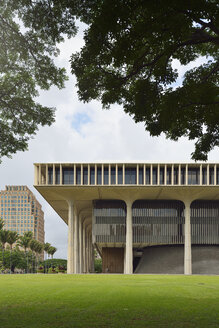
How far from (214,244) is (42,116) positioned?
5057 centimetres

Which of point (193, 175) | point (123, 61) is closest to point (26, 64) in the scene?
point (123, 61)

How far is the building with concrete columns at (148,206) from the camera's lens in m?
52.8

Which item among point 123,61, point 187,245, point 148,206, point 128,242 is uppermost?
point 123,61

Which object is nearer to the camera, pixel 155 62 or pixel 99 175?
pixel 155 62

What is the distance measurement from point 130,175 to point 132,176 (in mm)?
347

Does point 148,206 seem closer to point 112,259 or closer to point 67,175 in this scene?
point 67,175

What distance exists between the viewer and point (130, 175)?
54.0 meters

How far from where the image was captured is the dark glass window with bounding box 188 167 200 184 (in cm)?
5331

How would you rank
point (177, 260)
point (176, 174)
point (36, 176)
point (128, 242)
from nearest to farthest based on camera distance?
point (36, 176) < point (176, 174) < point (128, 242) < point (177, 260)

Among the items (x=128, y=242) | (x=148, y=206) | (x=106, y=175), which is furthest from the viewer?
(x=148, y=206)

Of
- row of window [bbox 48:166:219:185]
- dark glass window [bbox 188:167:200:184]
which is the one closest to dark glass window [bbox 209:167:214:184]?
row of window [bbox 48:166:219:185]

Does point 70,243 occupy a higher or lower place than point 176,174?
lower

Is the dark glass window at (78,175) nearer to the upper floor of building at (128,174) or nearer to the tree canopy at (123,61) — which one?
the upper floor of building at (128,174)

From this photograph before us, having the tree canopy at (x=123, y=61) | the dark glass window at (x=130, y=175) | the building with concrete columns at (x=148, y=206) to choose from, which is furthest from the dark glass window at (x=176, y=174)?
the tree canopy at (x=123, y=61)
